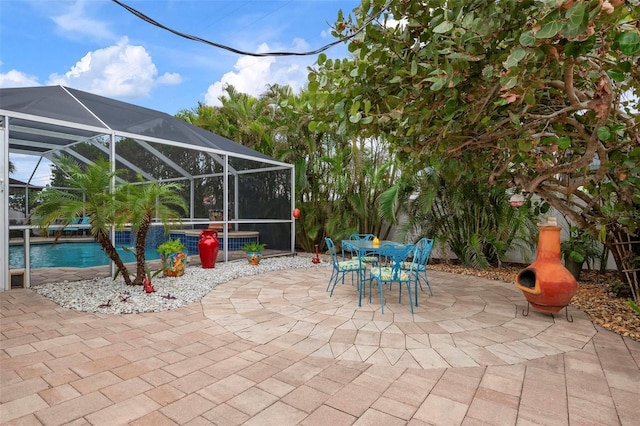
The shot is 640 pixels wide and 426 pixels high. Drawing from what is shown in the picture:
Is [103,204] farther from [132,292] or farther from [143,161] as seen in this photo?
[143,161]

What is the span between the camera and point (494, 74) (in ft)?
7.91

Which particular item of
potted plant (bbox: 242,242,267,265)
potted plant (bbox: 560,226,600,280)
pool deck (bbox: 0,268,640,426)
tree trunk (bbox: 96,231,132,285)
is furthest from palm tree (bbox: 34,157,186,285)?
potted plant (bbox: 560,226,600,280)

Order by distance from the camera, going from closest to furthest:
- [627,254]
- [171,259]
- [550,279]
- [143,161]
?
[550,279] < [627,254] < [171,259] < [143,161]

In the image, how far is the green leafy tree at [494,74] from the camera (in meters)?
2.06

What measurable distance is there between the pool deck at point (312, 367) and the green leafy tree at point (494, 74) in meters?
1.83

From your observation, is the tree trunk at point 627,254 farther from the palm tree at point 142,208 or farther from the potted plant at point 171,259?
the potted plant at point 171,259

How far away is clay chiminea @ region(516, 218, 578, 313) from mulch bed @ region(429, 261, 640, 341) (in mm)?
472

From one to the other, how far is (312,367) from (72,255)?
9.42 meters

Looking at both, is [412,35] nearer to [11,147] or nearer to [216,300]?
[216,300]

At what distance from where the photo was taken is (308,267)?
704 centimetres

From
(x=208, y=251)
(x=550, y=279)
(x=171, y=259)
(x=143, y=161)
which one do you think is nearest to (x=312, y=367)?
(x=550, y=279)

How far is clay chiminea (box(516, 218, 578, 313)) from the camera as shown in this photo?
143 inches

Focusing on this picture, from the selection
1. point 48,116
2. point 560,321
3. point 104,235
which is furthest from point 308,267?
point 48,116

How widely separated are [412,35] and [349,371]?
268 cm
